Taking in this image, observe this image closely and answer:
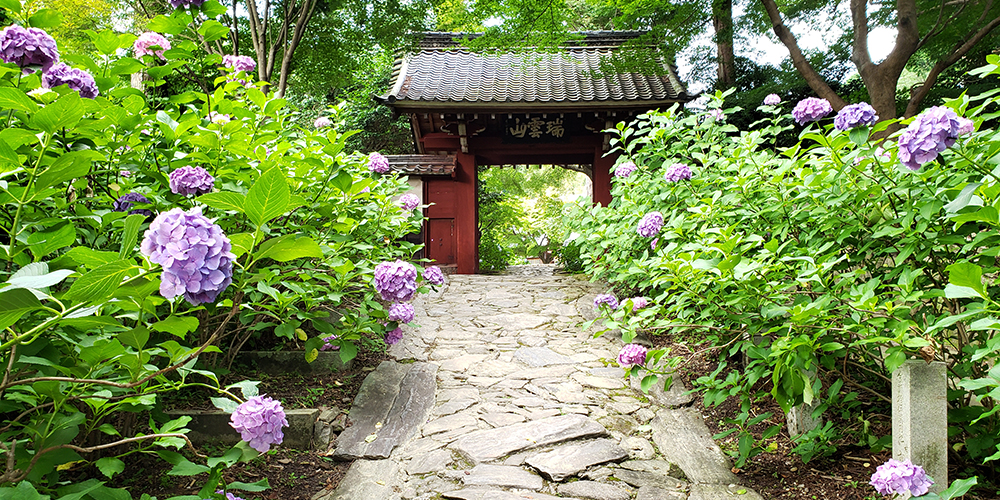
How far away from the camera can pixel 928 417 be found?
5.74 feet

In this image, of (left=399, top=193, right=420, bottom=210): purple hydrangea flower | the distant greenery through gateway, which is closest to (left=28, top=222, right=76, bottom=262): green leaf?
(left=399, top=193, right=420, bottom=210): purple hydrangea flower

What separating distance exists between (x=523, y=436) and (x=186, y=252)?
2278 millimetres

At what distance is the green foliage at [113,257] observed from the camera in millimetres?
940

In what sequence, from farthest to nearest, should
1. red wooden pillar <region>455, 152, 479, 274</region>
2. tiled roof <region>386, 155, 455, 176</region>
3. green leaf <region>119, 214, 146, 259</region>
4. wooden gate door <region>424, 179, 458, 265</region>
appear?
wooden gate door <region>424, 179, 458, 265</region>
red wooden pillar <region>455, 152, 479, 274</region>
tiled roof <region>386, 155, 455, 176</region>
green leaf <region>119, 214, 146, 259</region>

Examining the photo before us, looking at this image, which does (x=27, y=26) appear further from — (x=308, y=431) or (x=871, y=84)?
(x=871, y=84)

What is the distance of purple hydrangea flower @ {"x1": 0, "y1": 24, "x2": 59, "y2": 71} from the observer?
4.92 feet

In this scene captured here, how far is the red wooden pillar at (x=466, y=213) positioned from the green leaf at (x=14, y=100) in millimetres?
7845

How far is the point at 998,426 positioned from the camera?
1872 mm

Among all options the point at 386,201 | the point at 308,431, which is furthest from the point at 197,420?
the point at 386,201

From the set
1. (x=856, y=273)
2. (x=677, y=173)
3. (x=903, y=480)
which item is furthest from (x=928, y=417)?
(x=677, y=173)

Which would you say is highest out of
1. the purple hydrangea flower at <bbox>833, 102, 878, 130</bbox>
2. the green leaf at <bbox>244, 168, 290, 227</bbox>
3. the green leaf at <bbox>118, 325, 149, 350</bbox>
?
the purple hydrangea flower at <bbox>833, 102, 878, 130</bbox>

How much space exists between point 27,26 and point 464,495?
221cm

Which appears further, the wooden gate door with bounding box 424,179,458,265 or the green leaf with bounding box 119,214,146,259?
the wooden gate door with bounding box 424,179,458,265

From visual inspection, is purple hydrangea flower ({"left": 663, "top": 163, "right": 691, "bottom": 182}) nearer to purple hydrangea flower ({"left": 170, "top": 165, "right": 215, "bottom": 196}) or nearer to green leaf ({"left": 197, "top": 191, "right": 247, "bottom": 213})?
purple hydrangea flower ({"left": 170, "top": 165, "right": 215, "bottom": 196})
